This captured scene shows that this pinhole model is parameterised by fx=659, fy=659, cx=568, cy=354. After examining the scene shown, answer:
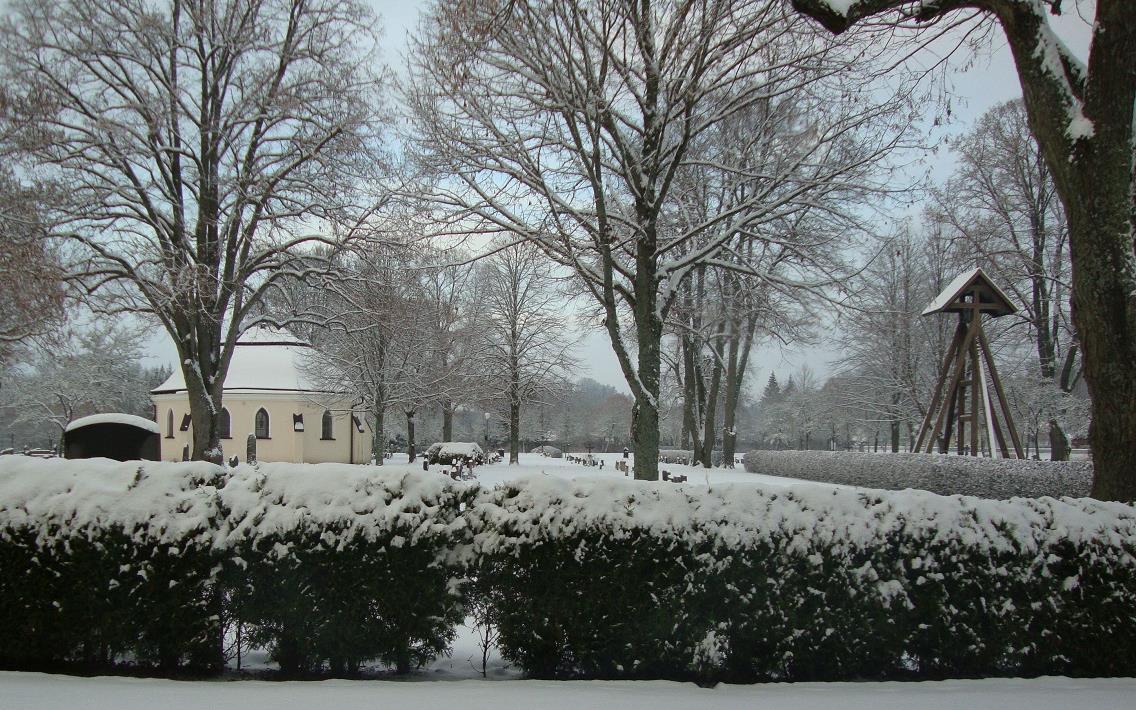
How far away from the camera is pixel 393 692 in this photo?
465 centimetres

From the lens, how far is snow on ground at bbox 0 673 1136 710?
4.39m

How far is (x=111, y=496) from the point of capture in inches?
206

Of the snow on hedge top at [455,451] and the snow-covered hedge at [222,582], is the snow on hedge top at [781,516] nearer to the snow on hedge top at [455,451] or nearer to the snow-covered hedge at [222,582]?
the snow-covered hedge at [222,582]

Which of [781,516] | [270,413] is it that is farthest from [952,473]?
[270,413]

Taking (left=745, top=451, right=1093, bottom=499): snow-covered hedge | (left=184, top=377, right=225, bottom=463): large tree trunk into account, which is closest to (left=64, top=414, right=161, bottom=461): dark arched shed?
(left=184, top=377, right=225, bottom=463): large tree trunk

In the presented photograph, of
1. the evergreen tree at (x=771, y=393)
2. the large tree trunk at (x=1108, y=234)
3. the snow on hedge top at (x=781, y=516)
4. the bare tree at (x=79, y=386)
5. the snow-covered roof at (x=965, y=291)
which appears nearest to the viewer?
the snow on hedge top at (x=781, y=516)

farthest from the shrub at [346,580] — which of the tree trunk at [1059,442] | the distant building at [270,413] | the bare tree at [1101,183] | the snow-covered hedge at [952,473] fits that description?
the distant building at [270,413]

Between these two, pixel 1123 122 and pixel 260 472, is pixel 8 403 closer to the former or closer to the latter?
pixel 260 472

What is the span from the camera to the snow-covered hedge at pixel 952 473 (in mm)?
16344

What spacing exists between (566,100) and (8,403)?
61.1m

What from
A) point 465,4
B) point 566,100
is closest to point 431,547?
point 465,4

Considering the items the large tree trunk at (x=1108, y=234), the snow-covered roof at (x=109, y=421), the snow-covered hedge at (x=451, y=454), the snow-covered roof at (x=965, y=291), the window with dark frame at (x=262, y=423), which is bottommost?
the snow-covered hedge at (x=451, y=454)

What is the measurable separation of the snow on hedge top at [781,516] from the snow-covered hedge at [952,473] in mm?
11862

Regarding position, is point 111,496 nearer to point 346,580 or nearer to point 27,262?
point 346,580
